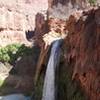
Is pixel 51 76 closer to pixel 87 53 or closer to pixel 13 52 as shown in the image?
pixel 87 53

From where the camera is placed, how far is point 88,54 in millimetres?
10680

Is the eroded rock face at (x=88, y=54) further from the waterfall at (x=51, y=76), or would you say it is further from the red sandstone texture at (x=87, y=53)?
the waterfall at (x=51, y=76)

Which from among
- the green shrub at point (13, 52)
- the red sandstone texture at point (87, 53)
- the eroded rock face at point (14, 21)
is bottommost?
the green shrub at point (13, 52)

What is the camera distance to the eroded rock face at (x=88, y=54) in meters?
9.93

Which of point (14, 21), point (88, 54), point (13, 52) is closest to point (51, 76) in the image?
point (88, 54)

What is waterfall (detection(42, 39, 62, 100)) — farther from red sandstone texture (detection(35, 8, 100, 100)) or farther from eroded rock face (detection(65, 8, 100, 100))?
eroded rock face (detection(65, 8, 100, 100))

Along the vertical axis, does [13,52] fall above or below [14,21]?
below

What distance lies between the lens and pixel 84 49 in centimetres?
1125

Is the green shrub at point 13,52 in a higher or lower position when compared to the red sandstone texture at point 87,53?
lower

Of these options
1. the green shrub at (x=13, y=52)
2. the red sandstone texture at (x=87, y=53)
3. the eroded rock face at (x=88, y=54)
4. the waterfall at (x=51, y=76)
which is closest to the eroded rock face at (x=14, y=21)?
the green shrub at (x=13, y=52)

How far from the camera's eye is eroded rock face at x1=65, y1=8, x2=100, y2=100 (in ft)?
32.6

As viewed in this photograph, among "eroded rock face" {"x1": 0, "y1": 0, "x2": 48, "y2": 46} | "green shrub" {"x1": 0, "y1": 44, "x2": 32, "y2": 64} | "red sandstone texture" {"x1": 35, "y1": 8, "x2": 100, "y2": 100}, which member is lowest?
"green shrub" {"x1": 0, "y1": 44, "x2": 32, "y2": 64}

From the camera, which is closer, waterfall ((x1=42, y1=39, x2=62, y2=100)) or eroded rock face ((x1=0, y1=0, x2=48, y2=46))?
waterfall ((x1=42, y1=39, x2=62, y2=100))

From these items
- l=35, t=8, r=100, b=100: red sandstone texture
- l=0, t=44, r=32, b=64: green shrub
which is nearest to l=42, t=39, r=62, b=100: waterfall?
l=35, t=8, r=100, b=100: red sandstone texture
